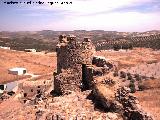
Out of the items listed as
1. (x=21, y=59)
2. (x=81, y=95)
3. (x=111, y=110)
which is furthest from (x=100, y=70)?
(x=21, y=59)

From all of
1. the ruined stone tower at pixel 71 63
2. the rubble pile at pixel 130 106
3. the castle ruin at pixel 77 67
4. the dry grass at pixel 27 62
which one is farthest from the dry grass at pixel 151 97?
the dry grass at pixel 27 62

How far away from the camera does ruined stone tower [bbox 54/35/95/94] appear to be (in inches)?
711

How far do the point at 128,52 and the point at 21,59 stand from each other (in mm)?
34292

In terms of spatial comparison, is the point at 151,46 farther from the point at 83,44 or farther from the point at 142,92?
the point at 83,44

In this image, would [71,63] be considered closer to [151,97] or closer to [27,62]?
[151,97]

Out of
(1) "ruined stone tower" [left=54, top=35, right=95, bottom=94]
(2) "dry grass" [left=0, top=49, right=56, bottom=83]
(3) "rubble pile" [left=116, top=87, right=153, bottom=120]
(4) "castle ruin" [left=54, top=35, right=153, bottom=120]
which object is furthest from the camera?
(2) "dry grass" [left=0, top=49, right=56, bottom=83]

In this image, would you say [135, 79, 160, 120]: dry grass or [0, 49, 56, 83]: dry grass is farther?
[0, 49, 56, 83]: dry grass

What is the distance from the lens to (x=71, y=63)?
18.1 meters

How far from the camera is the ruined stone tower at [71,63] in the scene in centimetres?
1806

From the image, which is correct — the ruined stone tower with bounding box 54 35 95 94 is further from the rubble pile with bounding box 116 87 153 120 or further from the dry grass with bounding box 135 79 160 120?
the dry grass with bounding box 135 79 160 120

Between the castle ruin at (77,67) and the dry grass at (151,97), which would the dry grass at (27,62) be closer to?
the dry grass at (151,97)

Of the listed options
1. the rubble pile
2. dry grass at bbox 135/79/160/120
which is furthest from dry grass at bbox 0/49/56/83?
the rubble pile

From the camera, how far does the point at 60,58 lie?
18.4 m

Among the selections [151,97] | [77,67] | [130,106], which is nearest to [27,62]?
[151,97]
